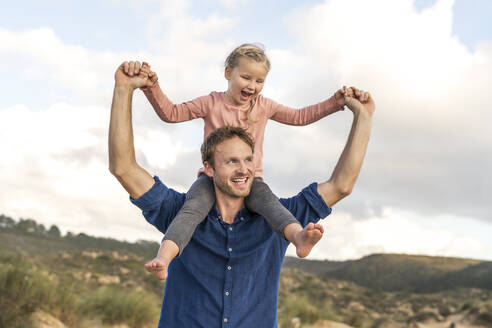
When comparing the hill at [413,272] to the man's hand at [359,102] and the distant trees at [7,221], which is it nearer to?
the distant trees at [7,221]

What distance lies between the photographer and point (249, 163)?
3.65 metres

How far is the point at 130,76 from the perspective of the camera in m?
3.64

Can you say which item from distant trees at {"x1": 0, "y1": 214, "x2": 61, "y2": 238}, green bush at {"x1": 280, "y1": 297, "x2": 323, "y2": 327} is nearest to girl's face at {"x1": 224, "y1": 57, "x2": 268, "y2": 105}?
green bush at {"x1": 280, "y1": 297, "x2": 323, "y2": 327}

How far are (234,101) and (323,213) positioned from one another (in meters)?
1.25

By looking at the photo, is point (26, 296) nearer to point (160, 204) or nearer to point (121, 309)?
point (121, 309)

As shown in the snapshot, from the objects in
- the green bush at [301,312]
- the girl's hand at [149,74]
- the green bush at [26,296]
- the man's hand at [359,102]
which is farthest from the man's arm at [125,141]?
the green bush at [301,312]

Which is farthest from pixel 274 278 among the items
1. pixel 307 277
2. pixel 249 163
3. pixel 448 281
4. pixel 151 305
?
pixel 448 281

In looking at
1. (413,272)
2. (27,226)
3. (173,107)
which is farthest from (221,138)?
(27,226)

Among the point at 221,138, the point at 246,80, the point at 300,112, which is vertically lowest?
the point at 221,138

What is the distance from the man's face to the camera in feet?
11.7

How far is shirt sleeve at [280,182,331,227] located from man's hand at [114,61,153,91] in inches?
52.2

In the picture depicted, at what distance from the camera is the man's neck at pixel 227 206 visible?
3725mm

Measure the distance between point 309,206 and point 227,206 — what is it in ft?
1.86

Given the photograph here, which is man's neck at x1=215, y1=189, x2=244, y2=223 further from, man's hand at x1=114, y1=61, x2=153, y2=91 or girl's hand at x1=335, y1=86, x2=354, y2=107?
girl's hand at x1=335, y1=86, x2=354, y2=107
